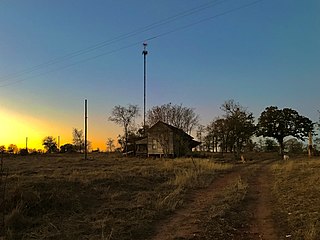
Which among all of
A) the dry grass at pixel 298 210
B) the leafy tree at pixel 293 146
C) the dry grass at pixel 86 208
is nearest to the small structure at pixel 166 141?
the leafy tree at pixel 293 146

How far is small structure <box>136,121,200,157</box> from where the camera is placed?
48806 mm

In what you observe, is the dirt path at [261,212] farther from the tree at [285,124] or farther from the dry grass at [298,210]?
the tree at [285,124]

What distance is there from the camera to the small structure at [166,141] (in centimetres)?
4881

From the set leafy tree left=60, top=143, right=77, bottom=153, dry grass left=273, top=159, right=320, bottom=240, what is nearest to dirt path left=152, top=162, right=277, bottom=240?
dry grass left=273, top=159, right=320, bottom=240

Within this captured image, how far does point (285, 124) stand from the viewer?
53531 mm

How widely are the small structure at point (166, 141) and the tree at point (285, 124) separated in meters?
13.9

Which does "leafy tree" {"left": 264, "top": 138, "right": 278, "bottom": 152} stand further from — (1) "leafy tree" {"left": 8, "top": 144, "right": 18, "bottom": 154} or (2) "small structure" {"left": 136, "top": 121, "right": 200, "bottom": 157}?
(1) "leafy tree" {"left": 8, "top": 144, "right": 18, "bottom": 154}

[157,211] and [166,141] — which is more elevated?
[166,141]

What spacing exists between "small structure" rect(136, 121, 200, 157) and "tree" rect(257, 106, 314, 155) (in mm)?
13934

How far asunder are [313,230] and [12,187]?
9.91 m

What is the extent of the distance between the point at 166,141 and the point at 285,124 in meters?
20.2

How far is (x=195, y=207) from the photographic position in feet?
36.9

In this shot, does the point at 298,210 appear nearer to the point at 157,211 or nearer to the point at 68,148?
the point at 157,211

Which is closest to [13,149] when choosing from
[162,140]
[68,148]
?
[68,148]
